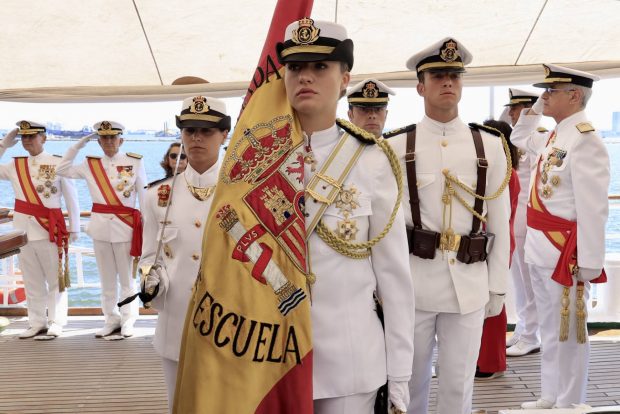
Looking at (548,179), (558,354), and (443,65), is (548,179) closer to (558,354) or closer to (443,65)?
(558,354)

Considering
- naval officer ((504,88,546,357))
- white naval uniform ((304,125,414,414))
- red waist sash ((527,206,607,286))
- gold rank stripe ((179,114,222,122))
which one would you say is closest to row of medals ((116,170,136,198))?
gold rank stripe ((179,114,222,122))

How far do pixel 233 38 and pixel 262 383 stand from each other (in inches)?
168

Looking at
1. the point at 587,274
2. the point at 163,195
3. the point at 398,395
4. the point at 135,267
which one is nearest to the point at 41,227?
the point at 135,267

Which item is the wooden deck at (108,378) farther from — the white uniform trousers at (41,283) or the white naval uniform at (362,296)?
the white naval uniform at (362,296)

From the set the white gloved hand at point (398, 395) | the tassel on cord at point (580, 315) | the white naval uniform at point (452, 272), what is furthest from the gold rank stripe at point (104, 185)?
the white gloved hand at point (398, 395)

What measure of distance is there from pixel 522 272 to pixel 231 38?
2.97m

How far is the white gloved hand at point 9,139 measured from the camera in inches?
191

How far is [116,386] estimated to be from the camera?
4004mm

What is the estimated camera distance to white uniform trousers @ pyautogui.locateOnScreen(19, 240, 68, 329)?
5309 mm

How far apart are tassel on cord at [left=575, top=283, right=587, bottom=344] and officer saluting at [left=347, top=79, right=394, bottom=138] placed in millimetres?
1263

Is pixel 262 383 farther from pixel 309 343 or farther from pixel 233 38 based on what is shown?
pixel 233 38

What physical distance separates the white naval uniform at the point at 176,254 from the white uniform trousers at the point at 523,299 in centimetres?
277

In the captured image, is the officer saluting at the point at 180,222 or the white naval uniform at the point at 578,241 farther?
the white naval uniform at the point at 578,241

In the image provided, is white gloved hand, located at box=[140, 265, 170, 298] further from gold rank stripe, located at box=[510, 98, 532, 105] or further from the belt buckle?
gold rank stripe, located at box=[510, 98, 532, 105]
